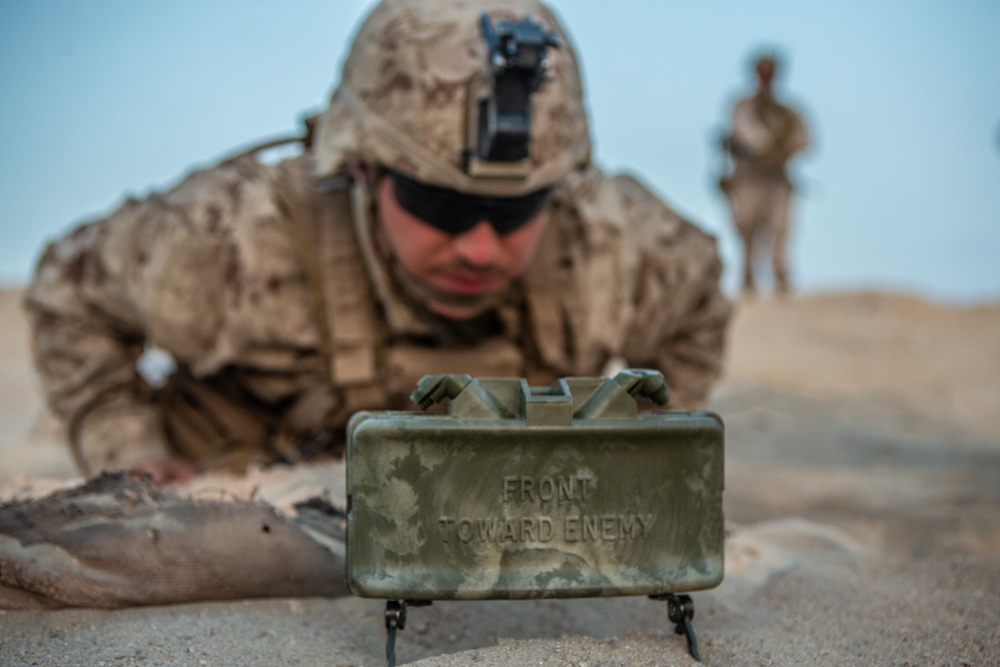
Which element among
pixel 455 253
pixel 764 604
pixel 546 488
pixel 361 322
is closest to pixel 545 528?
pixel 546 488

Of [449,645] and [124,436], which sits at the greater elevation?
[449,645]

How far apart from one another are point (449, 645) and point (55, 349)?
2.13m

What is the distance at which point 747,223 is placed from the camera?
381 inches

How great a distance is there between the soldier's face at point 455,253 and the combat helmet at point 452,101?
12 centimetres

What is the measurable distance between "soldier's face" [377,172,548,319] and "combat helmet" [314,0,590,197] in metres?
0.12

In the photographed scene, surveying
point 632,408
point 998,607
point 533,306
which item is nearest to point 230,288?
point 533,306

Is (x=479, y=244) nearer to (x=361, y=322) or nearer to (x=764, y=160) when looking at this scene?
(x=361, y=322)

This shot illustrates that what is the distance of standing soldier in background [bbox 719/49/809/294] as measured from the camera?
959cm

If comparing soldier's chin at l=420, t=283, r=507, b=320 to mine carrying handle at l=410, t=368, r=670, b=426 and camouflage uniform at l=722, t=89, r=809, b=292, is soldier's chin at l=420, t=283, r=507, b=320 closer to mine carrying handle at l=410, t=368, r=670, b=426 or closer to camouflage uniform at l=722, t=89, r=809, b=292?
mine carrying handle at l=410, t=368, r=670, b=426

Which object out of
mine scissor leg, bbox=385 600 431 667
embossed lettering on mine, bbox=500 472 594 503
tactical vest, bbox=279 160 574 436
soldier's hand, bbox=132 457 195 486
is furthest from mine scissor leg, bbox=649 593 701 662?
tactical vest, bbox=279 160 574 436

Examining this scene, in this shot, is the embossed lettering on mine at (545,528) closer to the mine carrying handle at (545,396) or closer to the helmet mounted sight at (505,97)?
the mine carrying handle at (545,396)

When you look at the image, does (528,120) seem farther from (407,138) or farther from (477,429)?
(477,429)

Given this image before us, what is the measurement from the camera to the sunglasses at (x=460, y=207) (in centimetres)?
264

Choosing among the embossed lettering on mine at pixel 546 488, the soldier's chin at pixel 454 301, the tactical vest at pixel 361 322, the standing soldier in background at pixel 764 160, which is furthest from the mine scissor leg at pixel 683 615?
the standing soldier in background at pixel 764 160
